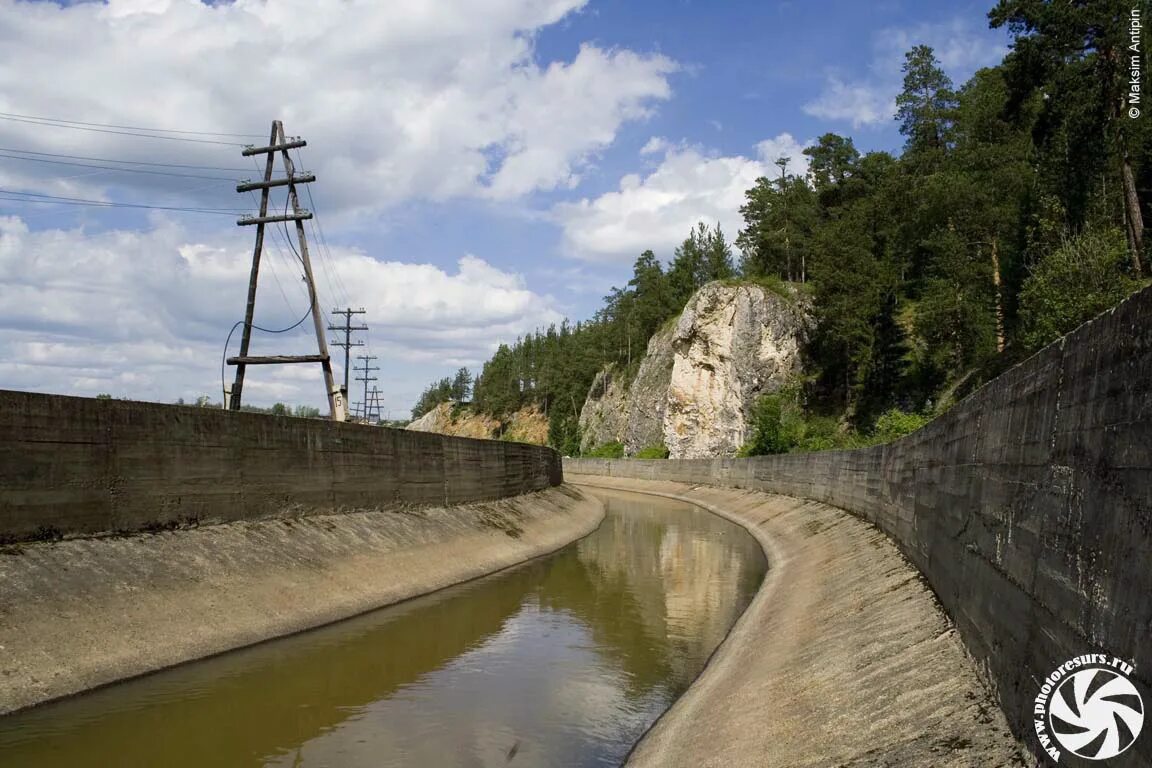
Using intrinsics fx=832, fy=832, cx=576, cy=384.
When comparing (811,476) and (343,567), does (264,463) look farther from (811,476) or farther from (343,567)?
(811,476)

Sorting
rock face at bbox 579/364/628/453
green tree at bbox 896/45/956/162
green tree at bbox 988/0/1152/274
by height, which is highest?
green tree at bbox 896/45/956/162

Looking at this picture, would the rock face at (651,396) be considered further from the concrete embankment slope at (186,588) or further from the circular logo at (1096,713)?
the circular logo at (1096,713)

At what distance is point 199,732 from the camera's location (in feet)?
40.3

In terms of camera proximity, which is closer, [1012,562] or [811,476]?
[1012,562]

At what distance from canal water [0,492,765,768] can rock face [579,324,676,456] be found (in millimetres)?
85470

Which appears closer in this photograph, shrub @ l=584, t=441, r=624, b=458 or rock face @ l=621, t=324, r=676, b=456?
rock face @ l=621, t=324, r=676, b=456

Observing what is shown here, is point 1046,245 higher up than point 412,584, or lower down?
higher up

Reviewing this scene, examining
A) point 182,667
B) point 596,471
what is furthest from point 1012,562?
point 596,471

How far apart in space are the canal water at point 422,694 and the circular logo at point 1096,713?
6.74 metres

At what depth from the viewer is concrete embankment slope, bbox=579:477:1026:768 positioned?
876 centimetres

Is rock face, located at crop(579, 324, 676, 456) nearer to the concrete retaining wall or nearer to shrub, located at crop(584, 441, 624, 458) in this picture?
shrub, located at crop(584, 441, 624, 458)

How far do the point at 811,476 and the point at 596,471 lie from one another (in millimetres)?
61856

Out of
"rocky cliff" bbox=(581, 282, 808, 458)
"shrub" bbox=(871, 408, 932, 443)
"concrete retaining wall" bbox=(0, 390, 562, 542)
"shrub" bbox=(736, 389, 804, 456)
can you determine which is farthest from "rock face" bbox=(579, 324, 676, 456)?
"concrete retaining wall" bbox=(0, 390, 562, 542)

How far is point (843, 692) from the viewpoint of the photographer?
11383 mm
